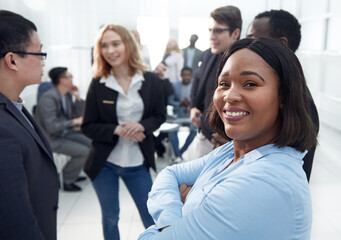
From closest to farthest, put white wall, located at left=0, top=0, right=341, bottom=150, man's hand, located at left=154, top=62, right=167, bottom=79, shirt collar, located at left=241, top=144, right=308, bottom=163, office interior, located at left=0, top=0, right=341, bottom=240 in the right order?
shirt collar, located at left=241, top=144, right=308, bottom=163
office interior, located at left=0, top=0, right=341, bottom=240
white wall, located at left=0, top=0, right=341, bottom=150
man's hand, located at left=154, top=62, right=167, bottom=79

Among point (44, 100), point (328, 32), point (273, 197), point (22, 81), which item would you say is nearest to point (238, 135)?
point (273, 197)

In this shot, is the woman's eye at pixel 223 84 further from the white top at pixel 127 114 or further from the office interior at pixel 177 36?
the office interior at pixel 177 36

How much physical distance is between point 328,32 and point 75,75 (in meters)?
4.42

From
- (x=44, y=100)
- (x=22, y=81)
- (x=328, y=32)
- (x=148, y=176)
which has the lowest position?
(x=148, y=176)

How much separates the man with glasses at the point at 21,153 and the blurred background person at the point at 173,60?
4224mm

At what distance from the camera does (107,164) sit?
1.96m

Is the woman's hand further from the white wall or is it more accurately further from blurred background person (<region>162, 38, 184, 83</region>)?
blurred background person (<region>162, 38, 184, 83</region>)

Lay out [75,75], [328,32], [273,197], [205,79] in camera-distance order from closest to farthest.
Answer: [273,197] < [205,79] < [328,32] < [75,75]

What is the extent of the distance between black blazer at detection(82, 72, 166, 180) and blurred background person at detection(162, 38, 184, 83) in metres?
3.44

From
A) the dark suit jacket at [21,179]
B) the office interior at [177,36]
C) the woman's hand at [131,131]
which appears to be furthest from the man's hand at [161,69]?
the dark suit jacket at [21,179]

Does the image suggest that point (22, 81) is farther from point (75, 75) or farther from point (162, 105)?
point (75, 75)

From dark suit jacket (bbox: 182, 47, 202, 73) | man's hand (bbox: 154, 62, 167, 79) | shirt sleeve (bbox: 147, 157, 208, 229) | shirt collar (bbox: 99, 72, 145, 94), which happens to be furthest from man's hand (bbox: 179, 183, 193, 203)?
dark suit jacket (bbox: 182, 47, 202, 73)

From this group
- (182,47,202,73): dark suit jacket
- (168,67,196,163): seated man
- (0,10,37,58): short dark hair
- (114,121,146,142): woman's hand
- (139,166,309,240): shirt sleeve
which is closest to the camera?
(139,166,309,240): shirt sleeve

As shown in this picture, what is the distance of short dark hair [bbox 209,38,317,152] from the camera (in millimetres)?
755
